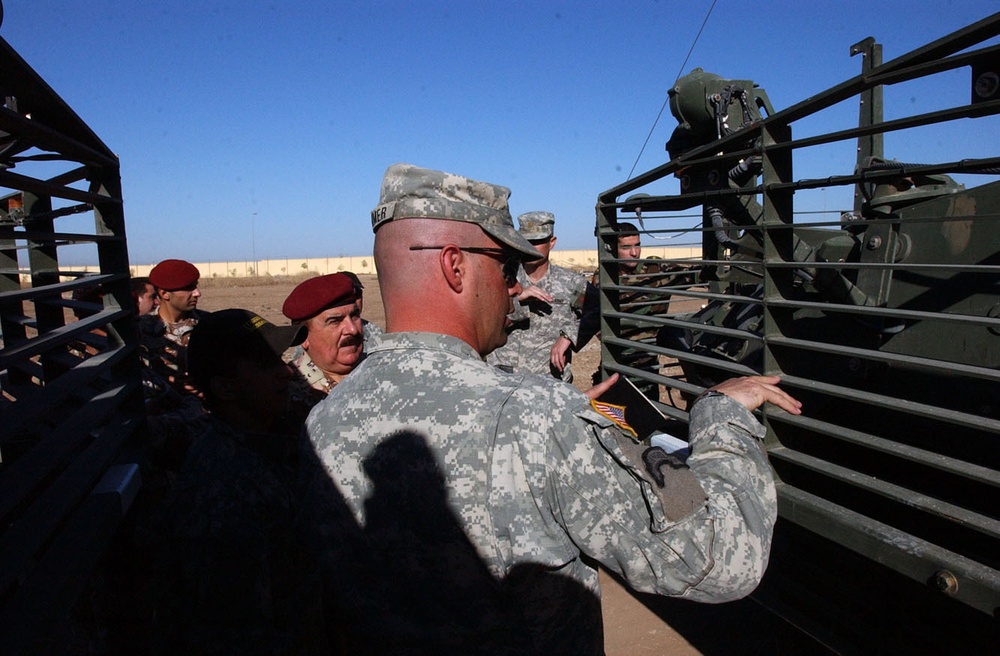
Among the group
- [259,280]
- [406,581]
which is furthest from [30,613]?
[259,280]

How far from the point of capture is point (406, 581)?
1472 mm

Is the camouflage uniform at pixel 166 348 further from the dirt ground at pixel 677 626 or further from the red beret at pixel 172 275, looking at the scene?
the dirt ground at pixel 677 626

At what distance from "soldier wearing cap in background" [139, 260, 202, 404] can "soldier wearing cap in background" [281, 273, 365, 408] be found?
142 centimetres

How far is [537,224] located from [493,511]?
4.50 meters

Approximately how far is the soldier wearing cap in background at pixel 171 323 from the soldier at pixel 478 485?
131 inches

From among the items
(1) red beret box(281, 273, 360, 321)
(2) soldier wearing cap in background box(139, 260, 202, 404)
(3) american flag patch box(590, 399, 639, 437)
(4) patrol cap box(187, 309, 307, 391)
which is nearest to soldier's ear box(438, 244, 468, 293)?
(3) american flag patch box(590, 399, 639, 437)

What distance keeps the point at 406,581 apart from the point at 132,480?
4.29ft

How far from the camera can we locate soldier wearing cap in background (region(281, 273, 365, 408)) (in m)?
3.34

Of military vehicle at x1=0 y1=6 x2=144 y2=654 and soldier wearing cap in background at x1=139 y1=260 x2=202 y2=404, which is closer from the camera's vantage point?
military vehicle at x1=0 y1=6 x2=144 y2=654

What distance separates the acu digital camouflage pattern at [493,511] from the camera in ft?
→ 4.43

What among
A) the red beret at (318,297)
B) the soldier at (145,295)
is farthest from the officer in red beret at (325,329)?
the soldier at (145,295)

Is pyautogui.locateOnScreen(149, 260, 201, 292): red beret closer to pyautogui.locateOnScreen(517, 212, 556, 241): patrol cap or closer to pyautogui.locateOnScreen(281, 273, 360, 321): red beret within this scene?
pyautogui.locateOnScreen(281, 273, 360, 321): red beret

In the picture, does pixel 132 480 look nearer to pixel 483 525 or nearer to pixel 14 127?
pixel 14 127

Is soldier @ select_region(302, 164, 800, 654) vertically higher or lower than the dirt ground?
higher
